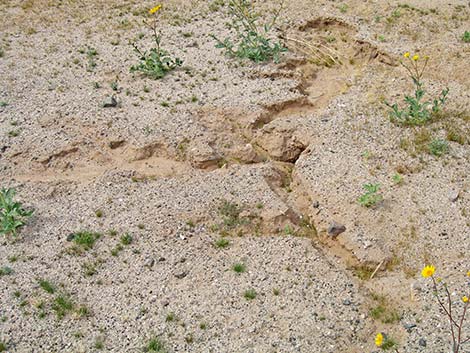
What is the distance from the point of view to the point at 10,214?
6.87 metres

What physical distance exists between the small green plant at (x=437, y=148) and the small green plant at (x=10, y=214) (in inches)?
214

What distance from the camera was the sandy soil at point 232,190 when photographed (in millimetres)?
5855

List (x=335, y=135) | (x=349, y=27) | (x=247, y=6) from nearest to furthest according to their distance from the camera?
(x=335, y=135) < (x=349, y=27) < (x=247, y=6)

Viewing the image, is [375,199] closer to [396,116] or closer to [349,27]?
[396,116]

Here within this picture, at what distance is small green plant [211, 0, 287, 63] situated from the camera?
10.3m

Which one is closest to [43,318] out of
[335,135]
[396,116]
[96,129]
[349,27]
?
[96,129]

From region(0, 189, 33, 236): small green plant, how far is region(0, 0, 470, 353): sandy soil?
137 millimetres

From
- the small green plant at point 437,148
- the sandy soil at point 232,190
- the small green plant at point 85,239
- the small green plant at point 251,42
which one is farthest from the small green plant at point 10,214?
the small green plant at point 437,148

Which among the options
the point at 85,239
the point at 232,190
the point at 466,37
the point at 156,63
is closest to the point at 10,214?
the point at 85,239

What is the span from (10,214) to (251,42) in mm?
5597

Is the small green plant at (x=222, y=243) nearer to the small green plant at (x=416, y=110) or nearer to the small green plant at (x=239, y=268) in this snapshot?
the small green plant at (x=239, y=268)

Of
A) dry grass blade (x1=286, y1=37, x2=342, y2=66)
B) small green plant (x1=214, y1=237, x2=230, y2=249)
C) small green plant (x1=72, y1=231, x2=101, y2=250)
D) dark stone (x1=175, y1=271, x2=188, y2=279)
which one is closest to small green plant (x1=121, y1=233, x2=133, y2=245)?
small green plant (x1=72, y1=231, x2=101, y2=250)

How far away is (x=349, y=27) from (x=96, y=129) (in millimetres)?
5629

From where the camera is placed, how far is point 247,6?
12.1 metres
